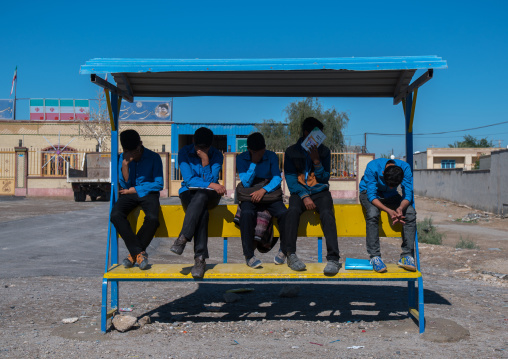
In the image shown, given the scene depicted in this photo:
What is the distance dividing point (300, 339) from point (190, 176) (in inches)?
75.8

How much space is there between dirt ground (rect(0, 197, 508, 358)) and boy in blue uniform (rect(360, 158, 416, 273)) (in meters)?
0.75

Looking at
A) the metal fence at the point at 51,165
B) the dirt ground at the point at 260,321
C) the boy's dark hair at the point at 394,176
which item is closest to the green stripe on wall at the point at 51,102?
the metal fence at the point at 51,165

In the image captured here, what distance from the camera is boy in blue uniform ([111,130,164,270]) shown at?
16.7 ft

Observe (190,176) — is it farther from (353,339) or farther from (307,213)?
(353,339)

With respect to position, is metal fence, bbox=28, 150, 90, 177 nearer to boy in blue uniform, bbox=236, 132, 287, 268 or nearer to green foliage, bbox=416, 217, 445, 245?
green foliage, bbox=416, 217, 445, 245

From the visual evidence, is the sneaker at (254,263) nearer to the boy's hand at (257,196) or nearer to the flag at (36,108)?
the boy's hand at (257,196)

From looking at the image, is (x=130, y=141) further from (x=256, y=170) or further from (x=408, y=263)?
(x=408, y=263)

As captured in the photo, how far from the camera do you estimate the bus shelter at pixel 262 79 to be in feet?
15.9

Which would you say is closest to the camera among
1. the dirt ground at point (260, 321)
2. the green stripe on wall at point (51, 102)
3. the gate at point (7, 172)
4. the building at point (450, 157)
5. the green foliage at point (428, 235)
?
the dirt ground at point (260, 321)

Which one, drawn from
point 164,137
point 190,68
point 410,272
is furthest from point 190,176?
point 164,137

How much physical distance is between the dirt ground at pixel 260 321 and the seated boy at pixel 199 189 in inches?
31.5

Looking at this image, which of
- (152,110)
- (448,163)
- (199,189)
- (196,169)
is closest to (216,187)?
(199,189)

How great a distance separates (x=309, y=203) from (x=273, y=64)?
56.3 inches

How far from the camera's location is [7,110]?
44406mm
